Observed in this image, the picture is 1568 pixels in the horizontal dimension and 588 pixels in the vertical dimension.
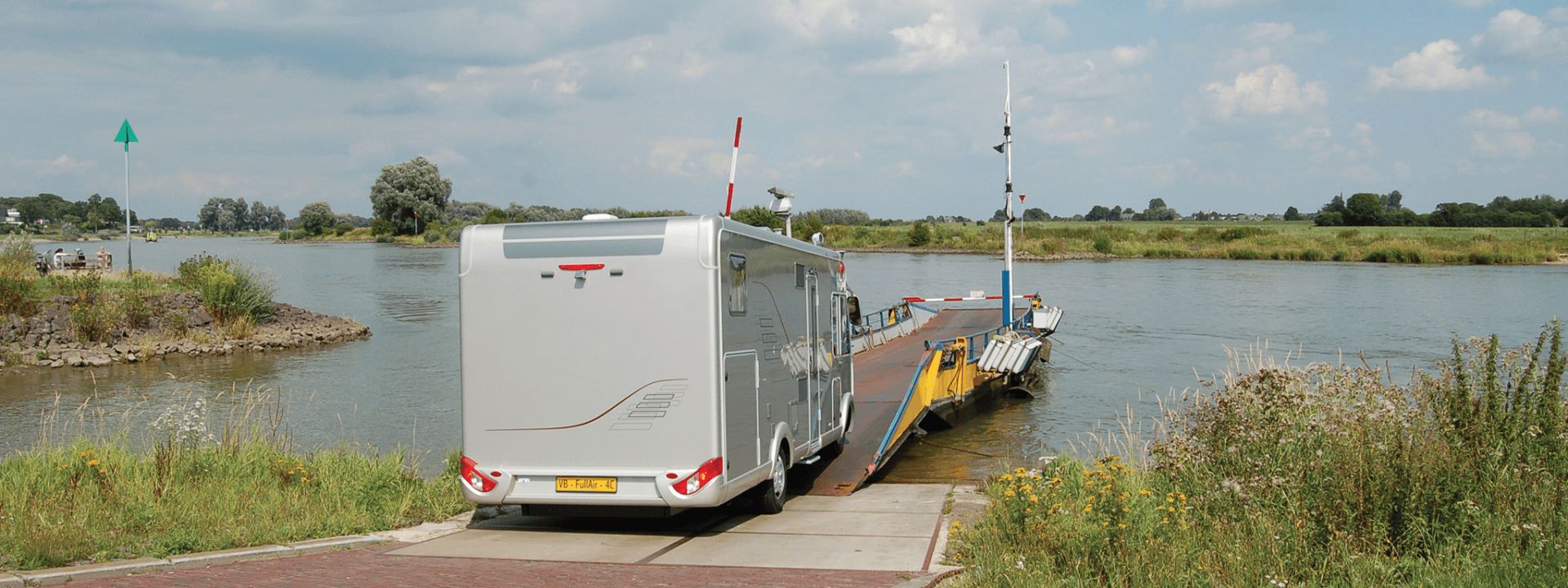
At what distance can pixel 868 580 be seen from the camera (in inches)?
271

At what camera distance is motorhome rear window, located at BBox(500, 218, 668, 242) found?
8320mm

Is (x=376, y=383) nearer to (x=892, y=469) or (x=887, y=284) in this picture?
(x=892, y=469)

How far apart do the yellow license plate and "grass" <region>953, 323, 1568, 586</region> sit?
9.01 feet

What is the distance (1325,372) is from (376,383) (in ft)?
71.3

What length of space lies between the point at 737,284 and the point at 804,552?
2.23 metres

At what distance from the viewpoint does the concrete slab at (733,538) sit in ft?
25.3

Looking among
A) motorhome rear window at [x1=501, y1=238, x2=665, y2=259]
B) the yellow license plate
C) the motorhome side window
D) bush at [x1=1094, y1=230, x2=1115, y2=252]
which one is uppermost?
bush at [x1=1094, y1=230, x2=1115, y2=252]

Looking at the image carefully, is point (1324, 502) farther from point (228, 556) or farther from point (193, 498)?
point (193, 498)

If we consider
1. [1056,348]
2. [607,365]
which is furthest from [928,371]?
[1056,348]

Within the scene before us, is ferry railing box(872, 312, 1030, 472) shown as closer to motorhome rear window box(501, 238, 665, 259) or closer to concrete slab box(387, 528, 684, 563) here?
concrete slab box(387, 528, 684, 563)

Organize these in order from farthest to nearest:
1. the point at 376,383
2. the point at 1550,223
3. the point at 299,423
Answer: the point at 1550,223 → the point at 376,383 → the point at 299,423

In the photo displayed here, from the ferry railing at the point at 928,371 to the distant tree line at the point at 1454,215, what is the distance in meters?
117

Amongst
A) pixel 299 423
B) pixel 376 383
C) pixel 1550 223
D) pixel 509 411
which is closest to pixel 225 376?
A: pixel 376 383

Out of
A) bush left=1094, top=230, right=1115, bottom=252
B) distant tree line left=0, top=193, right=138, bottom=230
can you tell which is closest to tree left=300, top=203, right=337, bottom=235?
distant tree line left=0, top=193, right=138, bottom=230
